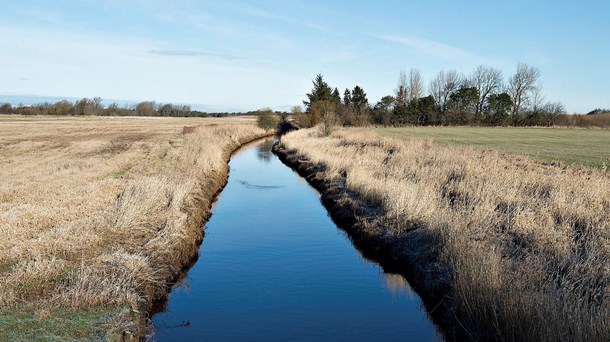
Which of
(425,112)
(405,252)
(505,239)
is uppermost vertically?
(425,112)

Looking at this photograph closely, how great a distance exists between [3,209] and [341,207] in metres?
9.94

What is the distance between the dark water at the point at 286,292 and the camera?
7.69 metres

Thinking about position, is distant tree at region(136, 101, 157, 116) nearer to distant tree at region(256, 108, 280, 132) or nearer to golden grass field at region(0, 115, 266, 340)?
distant tree at region(256, 108, 280, 132)

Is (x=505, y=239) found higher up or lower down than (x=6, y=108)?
lower down

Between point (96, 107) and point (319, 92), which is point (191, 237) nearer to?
point (319, 92)

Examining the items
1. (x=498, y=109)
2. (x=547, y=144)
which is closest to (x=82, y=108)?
(x=498, y=109)

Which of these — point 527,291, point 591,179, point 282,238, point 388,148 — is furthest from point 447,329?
point 388,148

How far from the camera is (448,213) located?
36.3 ft

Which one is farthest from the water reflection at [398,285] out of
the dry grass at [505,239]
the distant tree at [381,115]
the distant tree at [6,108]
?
the distant tree at [6,108]

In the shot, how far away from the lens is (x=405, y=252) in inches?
415

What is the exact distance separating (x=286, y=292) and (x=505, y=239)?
4761 mm

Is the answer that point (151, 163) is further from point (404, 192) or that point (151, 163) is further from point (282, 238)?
Result: point (404, 192)

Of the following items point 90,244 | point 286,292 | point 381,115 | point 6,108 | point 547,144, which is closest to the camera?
point 90,244

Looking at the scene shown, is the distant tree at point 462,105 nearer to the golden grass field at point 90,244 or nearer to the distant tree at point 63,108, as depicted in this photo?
Result: the golden grass field at point 90,244
